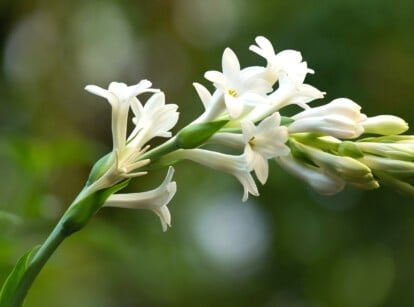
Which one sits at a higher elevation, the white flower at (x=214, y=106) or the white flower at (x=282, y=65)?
A: the white flower at (x=282, y=65)

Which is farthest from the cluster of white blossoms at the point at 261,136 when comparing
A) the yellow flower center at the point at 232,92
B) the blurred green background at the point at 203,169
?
the blurred green background at the point at 203,169

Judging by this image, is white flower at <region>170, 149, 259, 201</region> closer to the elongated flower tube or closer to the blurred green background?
the elongated flower tube

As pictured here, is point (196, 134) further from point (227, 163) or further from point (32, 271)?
point (32, 271)

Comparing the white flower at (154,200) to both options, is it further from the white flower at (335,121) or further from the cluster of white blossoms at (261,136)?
the white flower at (335,121)

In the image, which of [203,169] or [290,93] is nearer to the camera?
[290,93]

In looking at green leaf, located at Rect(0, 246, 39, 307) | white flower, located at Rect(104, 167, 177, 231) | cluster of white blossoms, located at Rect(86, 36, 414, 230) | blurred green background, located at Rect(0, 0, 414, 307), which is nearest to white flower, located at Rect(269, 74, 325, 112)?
cluster of white blossoms, located at Rect(86, 36, 414, 230)

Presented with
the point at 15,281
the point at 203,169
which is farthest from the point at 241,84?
the point at 203,169
